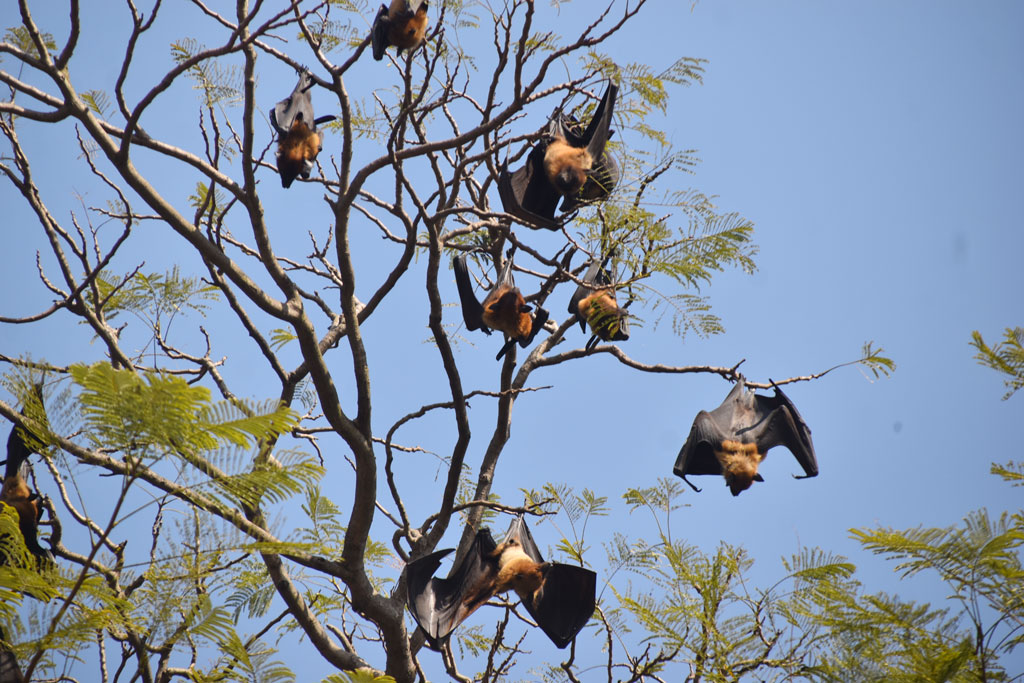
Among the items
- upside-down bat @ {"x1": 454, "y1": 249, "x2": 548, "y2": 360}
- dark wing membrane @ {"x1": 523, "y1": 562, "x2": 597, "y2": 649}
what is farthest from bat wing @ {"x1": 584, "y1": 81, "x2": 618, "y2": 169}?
dark wing membrane @ {"x1": 523, "y1": 562, "x2": 597, "y2": 649}

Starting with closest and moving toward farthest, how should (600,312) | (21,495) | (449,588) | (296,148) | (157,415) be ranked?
(157,415) → (21,495) → (296,148) → (449,588) → (600,312)

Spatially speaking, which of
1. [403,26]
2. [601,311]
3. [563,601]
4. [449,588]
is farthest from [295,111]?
[563,601]

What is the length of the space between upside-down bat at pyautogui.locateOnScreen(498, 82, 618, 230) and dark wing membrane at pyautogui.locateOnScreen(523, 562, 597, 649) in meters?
3.31

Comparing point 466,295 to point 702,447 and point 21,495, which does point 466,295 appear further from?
point 21,495

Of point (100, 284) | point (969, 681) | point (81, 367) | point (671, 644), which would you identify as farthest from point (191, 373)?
point (969, 681)

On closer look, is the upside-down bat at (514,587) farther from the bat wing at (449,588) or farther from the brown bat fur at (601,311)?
the brown bat fur at (601,311)

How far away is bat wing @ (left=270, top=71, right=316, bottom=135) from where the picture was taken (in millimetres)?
7535

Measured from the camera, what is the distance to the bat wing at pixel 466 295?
8.73 m

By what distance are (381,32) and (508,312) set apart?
2821 millimetres

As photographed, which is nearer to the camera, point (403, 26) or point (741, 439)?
point (403, 26)

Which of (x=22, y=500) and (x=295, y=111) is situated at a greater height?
(x=295, y=111)

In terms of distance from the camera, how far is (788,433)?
329 inches

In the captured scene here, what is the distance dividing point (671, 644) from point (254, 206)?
432cm

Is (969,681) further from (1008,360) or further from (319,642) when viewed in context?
(319,642)
